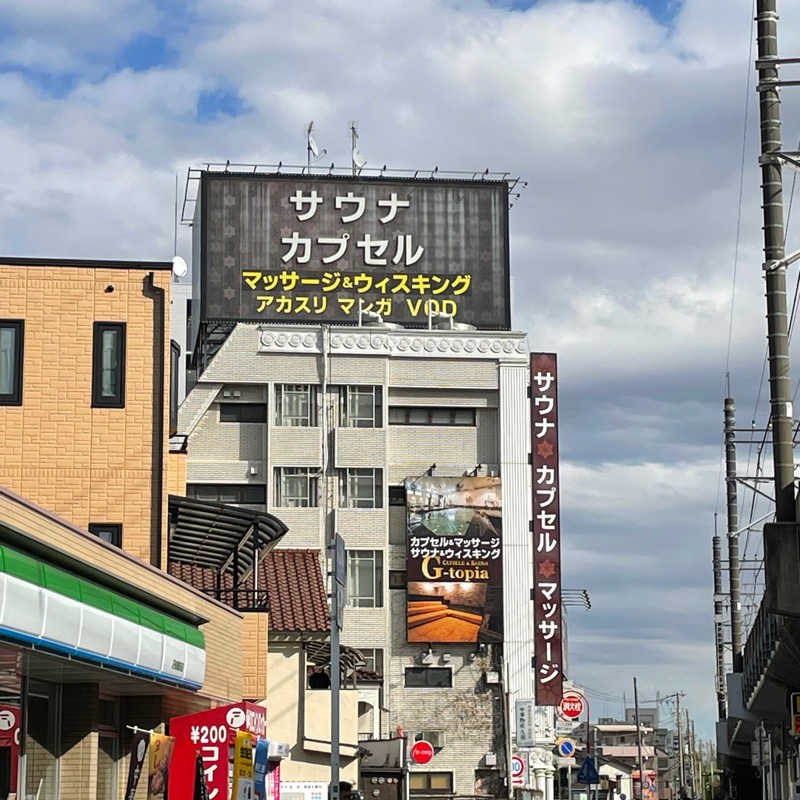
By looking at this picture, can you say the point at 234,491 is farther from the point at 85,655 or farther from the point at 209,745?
the point at 85,655

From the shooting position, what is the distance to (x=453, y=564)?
211 feet

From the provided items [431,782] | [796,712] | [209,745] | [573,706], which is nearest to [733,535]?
[573,706]

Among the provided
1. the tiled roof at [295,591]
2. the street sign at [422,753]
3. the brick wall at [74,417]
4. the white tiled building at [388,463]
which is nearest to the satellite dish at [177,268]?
the brick wall at [74,417]

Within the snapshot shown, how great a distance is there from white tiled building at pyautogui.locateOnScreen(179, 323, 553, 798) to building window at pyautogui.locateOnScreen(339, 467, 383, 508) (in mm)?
60

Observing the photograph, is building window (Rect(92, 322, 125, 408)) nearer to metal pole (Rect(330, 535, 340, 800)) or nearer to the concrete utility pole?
metal pole (Rect(330, 535, 340, 800))

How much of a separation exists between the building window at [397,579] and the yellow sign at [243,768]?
1812 inches

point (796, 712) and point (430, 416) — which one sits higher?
point (430, 416)

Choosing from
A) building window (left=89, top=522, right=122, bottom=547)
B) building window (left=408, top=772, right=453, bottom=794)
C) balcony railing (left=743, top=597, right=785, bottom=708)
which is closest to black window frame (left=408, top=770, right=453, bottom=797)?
building window (left=408, top=772, right=453, bottom=794)

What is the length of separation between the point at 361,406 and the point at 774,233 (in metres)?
42.7

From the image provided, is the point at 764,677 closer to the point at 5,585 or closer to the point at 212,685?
the point at 212,685

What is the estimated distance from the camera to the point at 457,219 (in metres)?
69.4

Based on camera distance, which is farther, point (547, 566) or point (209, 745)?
point (547, 566)

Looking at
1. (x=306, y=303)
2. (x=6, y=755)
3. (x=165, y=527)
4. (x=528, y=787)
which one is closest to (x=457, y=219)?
(x=306, y=303)

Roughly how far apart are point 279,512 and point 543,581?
11.4 m
